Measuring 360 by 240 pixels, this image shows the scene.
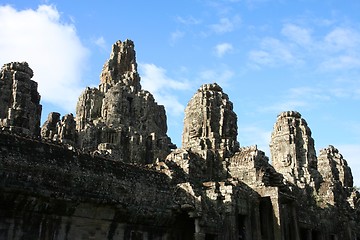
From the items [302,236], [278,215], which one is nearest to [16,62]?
[278,215]

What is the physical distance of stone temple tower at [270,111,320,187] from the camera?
4756 cm

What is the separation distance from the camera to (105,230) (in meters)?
19.3

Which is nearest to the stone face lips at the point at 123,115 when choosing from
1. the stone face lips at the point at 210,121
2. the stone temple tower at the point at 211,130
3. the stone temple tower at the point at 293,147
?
the stone temple tower at the point at 293,147

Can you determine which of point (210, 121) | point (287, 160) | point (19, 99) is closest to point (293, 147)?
point (287, 160)

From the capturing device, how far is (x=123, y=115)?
69.4 m

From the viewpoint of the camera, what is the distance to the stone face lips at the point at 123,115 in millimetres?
62406

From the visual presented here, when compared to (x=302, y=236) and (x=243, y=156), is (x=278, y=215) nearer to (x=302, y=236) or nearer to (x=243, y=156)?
(x=243, y=156)

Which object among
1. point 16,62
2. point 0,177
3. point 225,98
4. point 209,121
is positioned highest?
point 16,62

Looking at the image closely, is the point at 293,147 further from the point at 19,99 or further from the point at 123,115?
the point at 123,115

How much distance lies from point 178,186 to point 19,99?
47.1 feet

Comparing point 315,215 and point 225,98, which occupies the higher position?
point 225,98

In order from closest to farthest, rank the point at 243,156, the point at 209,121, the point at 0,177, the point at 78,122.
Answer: the point at 0,177 < the point at 243,156 < the point at 209,121 < the point at 78,122

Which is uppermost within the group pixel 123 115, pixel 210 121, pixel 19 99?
pixel 123 115

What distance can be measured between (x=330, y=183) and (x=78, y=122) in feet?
131
